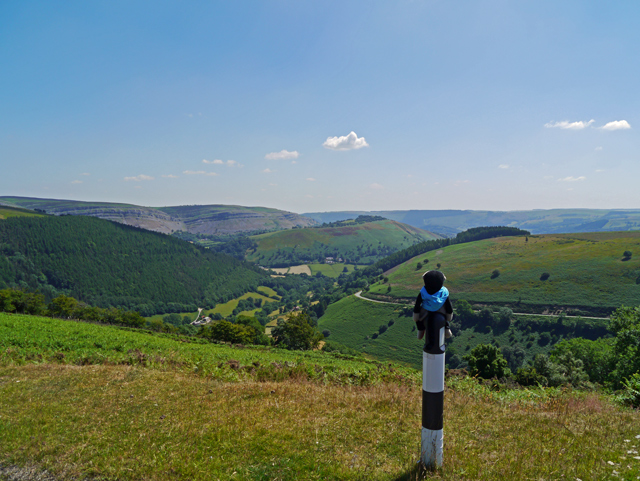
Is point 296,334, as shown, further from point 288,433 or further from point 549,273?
point 549,273

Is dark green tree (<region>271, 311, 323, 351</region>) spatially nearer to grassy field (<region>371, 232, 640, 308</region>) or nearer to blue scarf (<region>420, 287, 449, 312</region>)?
blue scarf (<region>420, 287, 449, 312</region>)

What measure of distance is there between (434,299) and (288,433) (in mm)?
4774

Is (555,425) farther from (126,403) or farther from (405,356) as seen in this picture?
(405,356)

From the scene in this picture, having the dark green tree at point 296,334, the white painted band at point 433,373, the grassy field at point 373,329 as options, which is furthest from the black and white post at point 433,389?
the grassy field at point 373,329

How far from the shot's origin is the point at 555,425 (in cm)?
800

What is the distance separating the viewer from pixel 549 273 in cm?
14650

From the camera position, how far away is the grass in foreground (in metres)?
6.05

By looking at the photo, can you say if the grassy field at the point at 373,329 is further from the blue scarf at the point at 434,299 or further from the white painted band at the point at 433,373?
the blue scarf at the point at 434,299

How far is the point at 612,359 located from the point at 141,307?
725ft

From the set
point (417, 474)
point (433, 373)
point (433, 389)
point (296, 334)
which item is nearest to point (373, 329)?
point (296, 334)

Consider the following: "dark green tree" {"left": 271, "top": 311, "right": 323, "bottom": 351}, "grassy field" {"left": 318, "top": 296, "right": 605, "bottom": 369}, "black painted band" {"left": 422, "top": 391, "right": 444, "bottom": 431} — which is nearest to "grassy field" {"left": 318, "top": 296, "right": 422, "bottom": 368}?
"grassy field" {"left": 318, "top": 296, "right": 605, "bottom": 369}

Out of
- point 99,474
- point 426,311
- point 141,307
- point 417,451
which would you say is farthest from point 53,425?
point 141,307

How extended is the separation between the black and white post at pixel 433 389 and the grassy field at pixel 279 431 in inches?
13.8

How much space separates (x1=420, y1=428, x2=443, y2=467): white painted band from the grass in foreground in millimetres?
198
